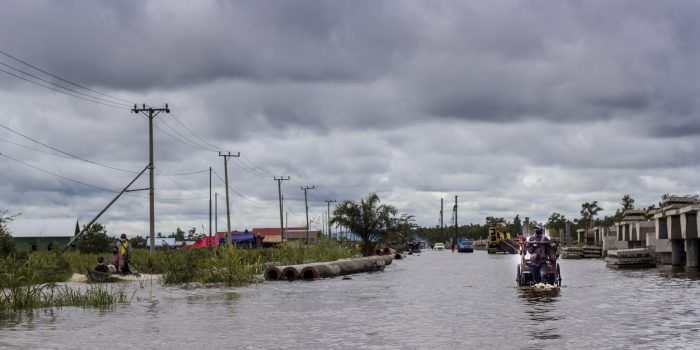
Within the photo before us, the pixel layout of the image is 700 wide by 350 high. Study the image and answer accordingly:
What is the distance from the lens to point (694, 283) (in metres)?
33.1

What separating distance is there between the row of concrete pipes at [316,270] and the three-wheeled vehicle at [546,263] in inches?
581

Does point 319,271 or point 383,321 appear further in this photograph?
point 319,271

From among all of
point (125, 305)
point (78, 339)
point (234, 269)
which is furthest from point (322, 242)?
point (78, 339)

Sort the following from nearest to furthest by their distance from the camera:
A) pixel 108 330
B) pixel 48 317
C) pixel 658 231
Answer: pixel 108 330 < pixel 48 317 < pixel 658 231

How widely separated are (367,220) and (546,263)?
62.7m

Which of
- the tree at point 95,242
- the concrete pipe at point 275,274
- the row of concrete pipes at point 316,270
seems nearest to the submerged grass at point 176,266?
the concrete pipe at point 275,274

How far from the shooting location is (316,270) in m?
44.2

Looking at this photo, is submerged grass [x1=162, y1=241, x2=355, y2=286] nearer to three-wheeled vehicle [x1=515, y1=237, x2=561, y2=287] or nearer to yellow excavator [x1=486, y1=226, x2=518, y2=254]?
three-wheeled vehicle [x1=515, y1=237, x2=561, y2=287]

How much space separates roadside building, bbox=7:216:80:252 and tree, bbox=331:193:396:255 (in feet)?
150

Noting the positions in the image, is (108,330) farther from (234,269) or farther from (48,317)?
(234,269)

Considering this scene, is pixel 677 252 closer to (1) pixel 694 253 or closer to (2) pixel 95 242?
(1) pixel 694 253

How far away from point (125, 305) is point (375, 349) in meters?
12.9

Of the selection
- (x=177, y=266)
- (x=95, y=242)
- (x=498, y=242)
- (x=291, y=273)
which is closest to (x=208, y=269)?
Result: (x=177, y=266)

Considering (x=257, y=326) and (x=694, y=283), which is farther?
(x=694, y=283)
